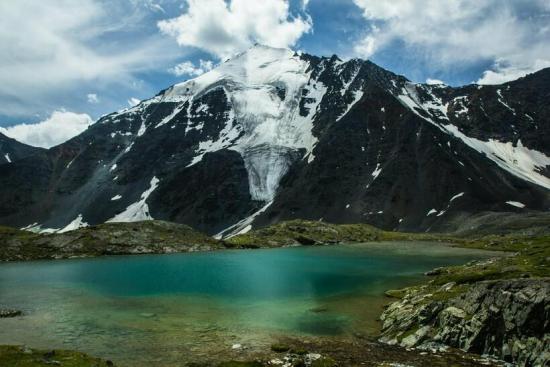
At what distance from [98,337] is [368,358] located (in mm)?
23622

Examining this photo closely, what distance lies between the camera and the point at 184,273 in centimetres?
9219

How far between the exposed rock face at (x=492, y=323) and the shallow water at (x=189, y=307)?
17.5 feet

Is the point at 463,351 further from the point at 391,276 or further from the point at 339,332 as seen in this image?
the point at 391,276

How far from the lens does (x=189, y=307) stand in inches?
2168

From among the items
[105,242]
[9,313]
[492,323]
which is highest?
[105,242]

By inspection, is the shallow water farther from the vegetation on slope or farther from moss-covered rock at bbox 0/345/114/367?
the vegetation on slope

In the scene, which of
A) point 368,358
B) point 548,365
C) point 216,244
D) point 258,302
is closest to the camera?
point 548,365

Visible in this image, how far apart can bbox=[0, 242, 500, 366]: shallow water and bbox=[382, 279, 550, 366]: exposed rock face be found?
5347mm

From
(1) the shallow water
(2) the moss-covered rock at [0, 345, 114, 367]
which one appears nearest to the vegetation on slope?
(1) the shallow water

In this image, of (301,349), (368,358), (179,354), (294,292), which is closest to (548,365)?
(368,358)

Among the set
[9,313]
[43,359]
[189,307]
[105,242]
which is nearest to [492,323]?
[43,359]

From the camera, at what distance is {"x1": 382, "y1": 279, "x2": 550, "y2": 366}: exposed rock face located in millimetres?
30859

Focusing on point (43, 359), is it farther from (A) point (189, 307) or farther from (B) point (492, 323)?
(B) point (492, 323)

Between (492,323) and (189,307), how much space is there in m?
33.7
